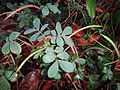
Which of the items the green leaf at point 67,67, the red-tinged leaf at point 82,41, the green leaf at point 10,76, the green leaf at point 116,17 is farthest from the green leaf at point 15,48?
the green leaf at point 116,17

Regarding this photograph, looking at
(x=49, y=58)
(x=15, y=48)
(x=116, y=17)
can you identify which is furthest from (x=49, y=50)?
(x=116, y=17)

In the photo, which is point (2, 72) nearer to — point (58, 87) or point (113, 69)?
point (58, 87)

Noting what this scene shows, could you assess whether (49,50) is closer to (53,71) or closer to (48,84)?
(53,71)

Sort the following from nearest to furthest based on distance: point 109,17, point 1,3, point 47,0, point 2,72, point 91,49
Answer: point 2,72 < point 91,49 < point 109,17 < point 47,0 < point 1,3

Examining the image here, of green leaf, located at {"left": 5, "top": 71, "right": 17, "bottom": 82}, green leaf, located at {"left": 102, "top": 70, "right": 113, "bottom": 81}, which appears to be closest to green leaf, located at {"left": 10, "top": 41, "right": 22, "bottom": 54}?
green leaf, located at {"left": 5, "top": 71, "right": 17, "bottom": 82}

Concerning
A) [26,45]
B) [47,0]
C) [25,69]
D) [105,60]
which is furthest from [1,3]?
[105,60]

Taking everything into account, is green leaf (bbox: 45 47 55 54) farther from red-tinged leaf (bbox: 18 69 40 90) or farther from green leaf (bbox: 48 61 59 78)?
red-tinged leaf (bbox: 18 69 40 90)

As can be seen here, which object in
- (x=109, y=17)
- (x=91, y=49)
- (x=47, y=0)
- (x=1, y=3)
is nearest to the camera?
(x=91, y=49)

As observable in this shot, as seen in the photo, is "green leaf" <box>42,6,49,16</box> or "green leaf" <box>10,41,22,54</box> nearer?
"green leaf" <box>10,41,22,54</box>

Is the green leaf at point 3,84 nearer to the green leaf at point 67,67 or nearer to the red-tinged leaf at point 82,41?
the green leaf at point 67,67
